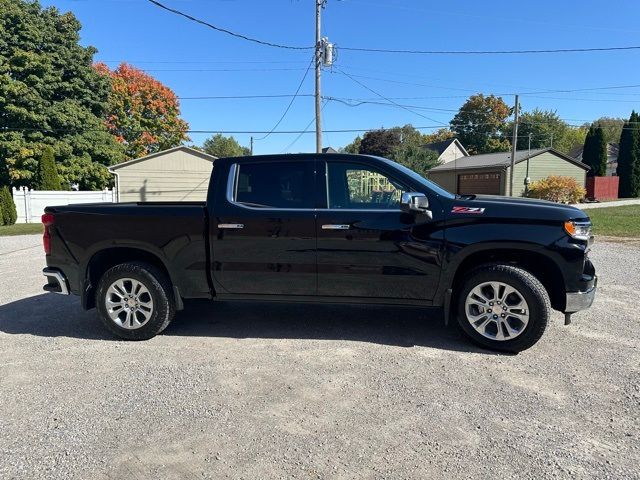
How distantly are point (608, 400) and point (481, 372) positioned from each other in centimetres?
90

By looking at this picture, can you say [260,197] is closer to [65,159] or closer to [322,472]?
[322,472]

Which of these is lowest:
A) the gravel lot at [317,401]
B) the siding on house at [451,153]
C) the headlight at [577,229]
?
the gravel lot at [317,401]

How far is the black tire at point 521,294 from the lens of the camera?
404 cm

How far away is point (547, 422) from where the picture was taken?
299 cm

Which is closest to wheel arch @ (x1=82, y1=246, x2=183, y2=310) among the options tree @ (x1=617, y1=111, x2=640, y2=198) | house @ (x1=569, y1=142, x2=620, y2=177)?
tree @ (x1=617, y1=111, x2=640, y2=198)

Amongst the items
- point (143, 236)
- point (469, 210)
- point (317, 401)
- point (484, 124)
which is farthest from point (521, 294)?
point (484, 124)

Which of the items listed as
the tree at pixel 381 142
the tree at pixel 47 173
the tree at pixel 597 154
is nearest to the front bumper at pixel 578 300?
the tree at pixel 47 173

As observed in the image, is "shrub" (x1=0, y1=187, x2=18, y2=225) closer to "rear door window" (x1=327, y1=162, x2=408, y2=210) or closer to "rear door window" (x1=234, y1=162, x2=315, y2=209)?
"rear door window" (x1=234, y1=162, x2=315, y2=209)

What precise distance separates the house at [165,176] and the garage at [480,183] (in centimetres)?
2271

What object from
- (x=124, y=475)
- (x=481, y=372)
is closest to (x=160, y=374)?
(x=124, y=475)

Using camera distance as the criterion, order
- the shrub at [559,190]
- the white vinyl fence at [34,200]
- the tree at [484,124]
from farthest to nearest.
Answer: the tree at [484,124] < the shrub at [559,190] < the white vinyl fence at [34,200]

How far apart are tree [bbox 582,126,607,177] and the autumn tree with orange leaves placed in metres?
37.0

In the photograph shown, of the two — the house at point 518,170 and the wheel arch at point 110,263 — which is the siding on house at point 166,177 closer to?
the wheel arch at point 110,263

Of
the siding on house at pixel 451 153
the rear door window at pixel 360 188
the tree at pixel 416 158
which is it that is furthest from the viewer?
the siding on house at pixel 451 153
